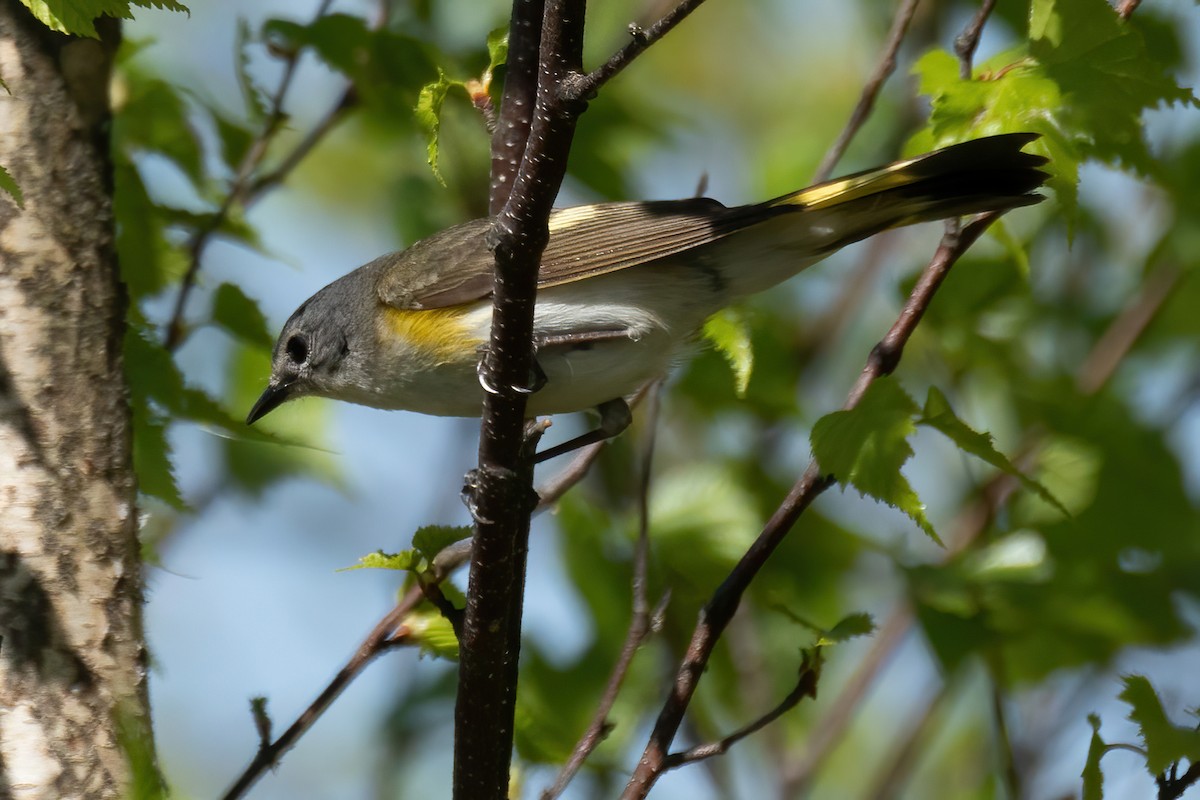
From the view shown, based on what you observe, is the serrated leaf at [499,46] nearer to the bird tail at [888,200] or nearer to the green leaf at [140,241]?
the bird tail at [888,200]

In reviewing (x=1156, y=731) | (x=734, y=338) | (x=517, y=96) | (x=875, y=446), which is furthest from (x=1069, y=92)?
(x=1156, y=731)

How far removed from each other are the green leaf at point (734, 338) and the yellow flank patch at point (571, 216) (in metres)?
0.47

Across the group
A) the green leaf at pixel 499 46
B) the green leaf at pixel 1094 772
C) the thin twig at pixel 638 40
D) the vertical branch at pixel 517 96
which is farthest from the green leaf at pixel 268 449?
the green leaf at pixel 1094 772

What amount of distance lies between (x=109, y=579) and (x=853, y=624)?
1575 mm

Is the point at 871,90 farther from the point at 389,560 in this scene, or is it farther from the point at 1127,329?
the point at 1127,329

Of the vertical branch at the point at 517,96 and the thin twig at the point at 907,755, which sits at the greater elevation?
the vertical branch at the point at 517,96

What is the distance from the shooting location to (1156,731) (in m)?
2.11

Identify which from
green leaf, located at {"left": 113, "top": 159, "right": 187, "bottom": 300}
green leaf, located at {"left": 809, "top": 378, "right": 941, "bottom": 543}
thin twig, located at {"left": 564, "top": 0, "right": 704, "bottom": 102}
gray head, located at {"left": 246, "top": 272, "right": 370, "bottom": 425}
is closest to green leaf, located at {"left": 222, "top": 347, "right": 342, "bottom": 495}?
gray head, located at {"left": 246, "top": 272, "right": 370, "bottom": 425}

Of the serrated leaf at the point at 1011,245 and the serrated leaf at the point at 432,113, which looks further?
the serrated leaf at the point at 1011,245

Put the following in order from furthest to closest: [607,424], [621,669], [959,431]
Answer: [607,424]
[621,669]
[959,431]

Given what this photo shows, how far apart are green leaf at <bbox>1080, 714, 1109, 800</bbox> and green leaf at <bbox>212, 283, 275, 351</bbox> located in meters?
2.26

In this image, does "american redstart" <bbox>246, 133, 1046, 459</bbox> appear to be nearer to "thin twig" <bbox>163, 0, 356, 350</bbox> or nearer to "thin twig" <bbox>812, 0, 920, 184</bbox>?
"thin twig" <bbox>812, 0, 920, 184</bbox>

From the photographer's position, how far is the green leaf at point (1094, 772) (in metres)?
2.08

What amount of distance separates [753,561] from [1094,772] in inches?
30.1
